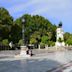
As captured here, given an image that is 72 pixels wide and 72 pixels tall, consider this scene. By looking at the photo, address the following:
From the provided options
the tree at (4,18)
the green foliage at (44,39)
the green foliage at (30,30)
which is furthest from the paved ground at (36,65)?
the green foliage at (44,39)

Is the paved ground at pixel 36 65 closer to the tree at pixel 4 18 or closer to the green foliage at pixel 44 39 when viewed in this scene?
the tree at pixel 4 18

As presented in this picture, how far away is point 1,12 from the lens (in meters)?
74.8

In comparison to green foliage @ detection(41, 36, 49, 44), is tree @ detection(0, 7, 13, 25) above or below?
above

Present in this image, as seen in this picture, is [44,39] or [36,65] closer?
[36,65]

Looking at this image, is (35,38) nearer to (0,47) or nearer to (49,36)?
(49,36)

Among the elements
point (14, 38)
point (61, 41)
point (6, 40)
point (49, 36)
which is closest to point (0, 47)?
point (6, 40)

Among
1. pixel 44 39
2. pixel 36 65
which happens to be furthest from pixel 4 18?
pixel 36 65

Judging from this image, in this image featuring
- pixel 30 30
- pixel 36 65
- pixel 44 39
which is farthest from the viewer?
pixel 30 30

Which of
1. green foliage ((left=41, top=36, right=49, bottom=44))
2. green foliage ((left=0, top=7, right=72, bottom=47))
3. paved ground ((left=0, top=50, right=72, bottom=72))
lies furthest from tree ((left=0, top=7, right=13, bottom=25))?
paved ground ((left=0, top=50, right=72, bottom=72))

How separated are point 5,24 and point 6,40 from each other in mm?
3604

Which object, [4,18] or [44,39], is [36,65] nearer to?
[4,18]

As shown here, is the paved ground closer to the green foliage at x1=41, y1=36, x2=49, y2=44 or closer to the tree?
the tree

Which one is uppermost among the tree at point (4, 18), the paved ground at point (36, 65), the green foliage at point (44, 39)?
the tree at point (4, 18)

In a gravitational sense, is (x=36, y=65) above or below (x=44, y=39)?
below
